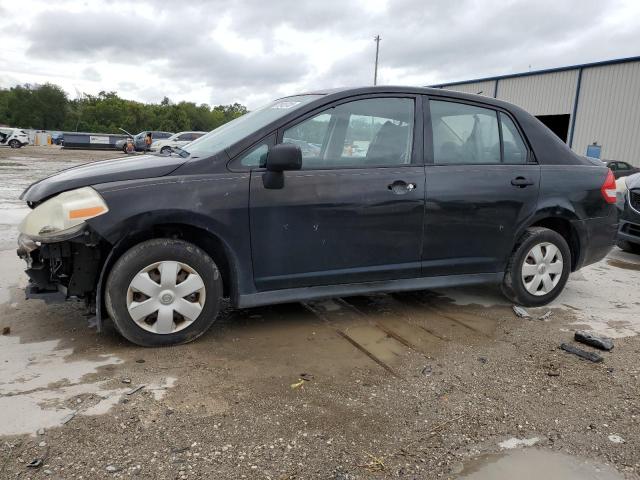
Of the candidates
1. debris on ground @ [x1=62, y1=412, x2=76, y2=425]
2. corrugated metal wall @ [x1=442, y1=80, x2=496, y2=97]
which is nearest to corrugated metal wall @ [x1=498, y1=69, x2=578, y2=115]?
corrugated metal wall @ [x1=442, y1=80, x2=496, y2=97]

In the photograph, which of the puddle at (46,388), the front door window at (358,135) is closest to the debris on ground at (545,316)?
the front door window at (358,135)

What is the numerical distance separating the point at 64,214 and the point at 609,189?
444 centimetres

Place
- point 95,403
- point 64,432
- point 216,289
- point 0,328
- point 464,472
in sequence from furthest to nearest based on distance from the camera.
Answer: point 0,328 → point 216,289 → point 95,403 → point 64,432 → point 464,472

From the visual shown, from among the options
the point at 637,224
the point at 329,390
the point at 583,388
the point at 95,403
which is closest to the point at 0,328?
the point at 95,403

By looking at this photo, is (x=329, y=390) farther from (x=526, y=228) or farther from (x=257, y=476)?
(x=526, y=228)

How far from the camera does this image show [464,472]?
2.25m

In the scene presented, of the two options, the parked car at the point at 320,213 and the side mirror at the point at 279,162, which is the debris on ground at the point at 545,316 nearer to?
the parked car at the point at 320,213

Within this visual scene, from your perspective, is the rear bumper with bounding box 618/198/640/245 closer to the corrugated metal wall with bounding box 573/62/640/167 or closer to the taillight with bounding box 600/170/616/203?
the taillight with bounding box 600/170/616/203

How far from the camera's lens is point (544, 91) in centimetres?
2556

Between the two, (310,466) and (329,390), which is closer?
(310,466)

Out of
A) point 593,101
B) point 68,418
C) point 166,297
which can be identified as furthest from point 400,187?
point 593,101

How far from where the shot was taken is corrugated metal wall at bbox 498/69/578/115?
79.9ft

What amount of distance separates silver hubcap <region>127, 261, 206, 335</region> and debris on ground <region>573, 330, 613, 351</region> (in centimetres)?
271

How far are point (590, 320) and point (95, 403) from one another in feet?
12.4
